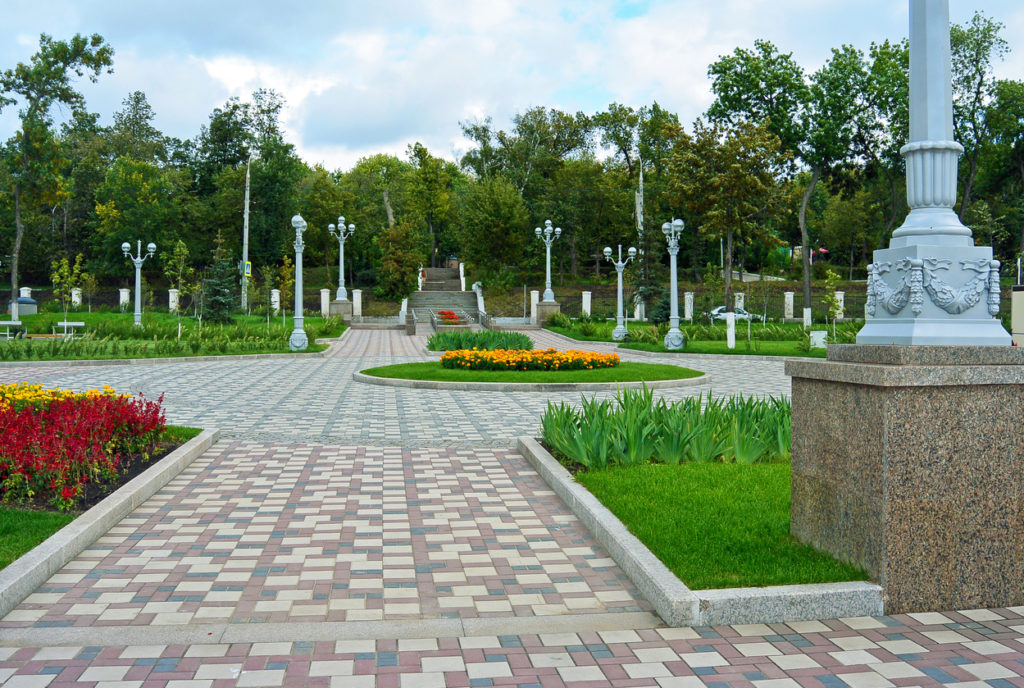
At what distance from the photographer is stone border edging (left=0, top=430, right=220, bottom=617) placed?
463 centimetres

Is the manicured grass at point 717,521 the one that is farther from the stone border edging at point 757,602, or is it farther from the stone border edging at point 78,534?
the stone border edging at point 78,534

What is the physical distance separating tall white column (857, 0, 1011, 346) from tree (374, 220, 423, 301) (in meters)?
47.0

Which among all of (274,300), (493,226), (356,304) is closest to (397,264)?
(356,304)

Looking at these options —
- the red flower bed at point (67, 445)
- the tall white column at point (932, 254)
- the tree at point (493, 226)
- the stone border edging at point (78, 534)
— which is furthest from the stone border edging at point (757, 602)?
the tree at point (493, 226)

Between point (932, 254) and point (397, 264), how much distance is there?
156ft

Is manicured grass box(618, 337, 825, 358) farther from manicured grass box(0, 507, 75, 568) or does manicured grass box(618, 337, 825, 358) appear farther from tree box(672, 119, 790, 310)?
manicured grass box(0, 507, 75, 568)

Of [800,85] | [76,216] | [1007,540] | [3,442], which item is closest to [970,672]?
[1007,540]

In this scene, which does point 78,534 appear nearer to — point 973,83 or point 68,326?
point 68,326

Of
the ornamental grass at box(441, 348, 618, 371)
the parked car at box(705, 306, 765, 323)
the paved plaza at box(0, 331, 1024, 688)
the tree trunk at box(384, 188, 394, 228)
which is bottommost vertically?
the paved plaza at box(0, 331, 1024, 688)

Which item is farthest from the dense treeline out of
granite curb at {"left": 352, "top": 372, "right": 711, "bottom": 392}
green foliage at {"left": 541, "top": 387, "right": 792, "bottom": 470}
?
green foliage at {"left": 541, "top": 387, "right": 792, "bottom": 470}

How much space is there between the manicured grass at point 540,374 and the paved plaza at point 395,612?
8.54m

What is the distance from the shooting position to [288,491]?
756cm

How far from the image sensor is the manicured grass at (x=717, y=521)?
4.71 meters

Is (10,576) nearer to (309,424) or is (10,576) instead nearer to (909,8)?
(909,8)
